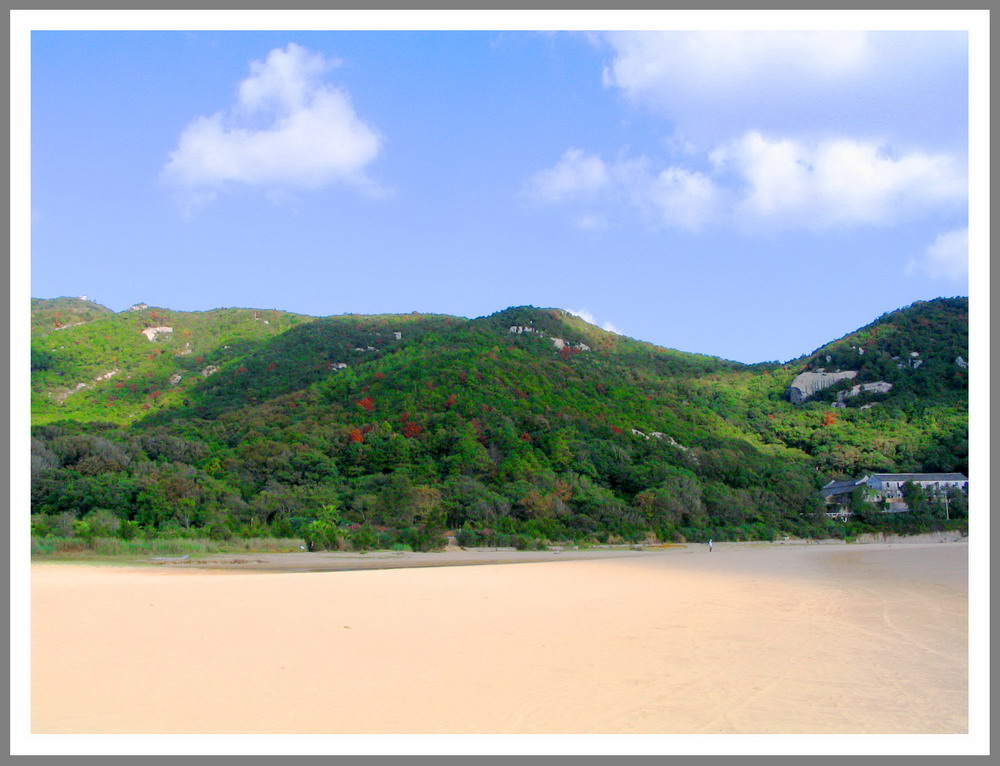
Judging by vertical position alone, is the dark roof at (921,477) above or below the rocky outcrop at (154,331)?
below

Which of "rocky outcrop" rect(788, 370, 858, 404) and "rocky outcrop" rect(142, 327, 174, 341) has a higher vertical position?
"rocky outcrop" rect(142, 327, 174, 341)

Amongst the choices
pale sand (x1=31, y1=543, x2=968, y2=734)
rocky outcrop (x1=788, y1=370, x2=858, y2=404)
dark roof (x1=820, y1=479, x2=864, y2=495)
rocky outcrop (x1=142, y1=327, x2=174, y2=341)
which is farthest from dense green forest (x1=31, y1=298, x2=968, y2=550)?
pale sand (x1=31, y1=543, x2=968, y2=734)

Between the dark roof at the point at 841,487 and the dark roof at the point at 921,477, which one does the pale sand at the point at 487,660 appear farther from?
the dark roof at the point at 921,477

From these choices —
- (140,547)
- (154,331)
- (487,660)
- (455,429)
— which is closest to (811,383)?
(455,429)

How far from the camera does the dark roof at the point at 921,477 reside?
178 ft

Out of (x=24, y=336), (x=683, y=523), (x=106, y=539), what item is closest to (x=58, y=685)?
(x=24, y=336)

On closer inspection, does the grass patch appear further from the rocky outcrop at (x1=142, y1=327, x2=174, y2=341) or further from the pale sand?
the rocky outcrop at (x1=142, y1=327, x2=174, y2=341)

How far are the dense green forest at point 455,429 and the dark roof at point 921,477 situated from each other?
132 centimetres

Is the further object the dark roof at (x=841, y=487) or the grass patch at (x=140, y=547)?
the dark roof at (x=841, y=487)

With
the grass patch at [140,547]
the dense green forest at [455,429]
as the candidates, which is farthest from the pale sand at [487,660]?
the dense green forest at [455,429]

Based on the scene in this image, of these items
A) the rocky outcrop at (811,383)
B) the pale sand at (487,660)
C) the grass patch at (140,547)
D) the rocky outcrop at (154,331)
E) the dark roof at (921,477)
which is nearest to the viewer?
the pale sand at (487,660)

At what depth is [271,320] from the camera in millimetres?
87875

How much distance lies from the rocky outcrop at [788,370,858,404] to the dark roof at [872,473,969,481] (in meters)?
14.5

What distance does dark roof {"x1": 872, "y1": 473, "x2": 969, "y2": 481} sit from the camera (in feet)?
178
